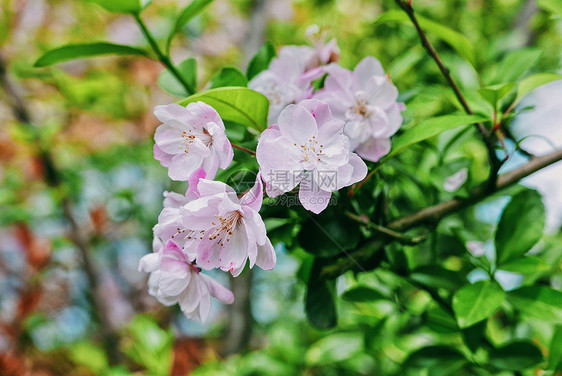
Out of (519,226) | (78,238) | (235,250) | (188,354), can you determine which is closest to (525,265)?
(519,226)

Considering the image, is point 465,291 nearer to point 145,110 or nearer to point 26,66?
point 26,66

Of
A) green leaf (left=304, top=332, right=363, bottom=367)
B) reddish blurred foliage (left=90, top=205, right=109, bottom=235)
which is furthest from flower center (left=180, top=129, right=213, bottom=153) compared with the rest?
reddish blurred foliage (left=90, top=205, right=109, bottom=235)

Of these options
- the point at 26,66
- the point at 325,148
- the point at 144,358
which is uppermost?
the point at 325,148

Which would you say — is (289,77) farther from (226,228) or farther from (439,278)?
(439,278)

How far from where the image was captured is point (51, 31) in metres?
2.68

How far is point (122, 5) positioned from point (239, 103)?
0.26m

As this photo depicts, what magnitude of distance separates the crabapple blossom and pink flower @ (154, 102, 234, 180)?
112 millimetres

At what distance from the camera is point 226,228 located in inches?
17.1

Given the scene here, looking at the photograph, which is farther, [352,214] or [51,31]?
[51,31]

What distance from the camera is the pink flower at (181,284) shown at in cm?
44

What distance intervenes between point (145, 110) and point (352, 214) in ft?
7.76

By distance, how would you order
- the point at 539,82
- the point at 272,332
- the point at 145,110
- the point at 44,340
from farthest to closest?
the point at 145,110, the point at 44,340, the point at 272,332, the point at 539,82

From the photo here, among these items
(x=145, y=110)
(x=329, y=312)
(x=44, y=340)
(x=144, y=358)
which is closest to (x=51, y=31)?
(x=145, y=110)

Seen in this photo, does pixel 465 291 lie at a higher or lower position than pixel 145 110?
higher
